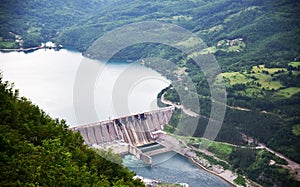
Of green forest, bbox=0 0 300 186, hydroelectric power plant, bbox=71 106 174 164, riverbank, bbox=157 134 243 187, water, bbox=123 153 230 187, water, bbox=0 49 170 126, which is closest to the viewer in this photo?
green forest, bbox=0 0 300 186

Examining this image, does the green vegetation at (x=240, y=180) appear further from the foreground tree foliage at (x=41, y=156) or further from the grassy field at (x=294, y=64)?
the grassy field at (x=294, y=64)

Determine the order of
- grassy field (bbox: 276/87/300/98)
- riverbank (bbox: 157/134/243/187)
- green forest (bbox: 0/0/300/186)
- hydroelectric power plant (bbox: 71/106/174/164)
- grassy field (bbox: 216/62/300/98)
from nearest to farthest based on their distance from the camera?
green forest (bbox: 0/0/300/186)
riverbank (bbox: 157/134/243/187)
hydroelectric power plant (bbox: 71/106/174/164)
grassy field (bbox: 276/87/300/98)
grassy field (bbox: 216/62/300/98)

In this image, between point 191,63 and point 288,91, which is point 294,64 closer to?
point 288,91

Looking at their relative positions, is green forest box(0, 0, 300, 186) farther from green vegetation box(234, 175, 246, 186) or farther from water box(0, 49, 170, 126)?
water box(0, 49, 170, 126)

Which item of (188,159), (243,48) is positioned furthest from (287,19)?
(188,159)

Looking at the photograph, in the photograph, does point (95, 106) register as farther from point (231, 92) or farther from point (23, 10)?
point (23, 10)

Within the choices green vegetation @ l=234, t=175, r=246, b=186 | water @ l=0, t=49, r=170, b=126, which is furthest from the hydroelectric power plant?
green vegetation @ l=234, t=175, r=246, b=186

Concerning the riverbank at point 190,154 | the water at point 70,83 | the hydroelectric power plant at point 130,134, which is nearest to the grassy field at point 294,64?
the water at point 70,83

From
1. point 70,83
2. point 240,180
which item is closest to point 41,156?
point 240,180
